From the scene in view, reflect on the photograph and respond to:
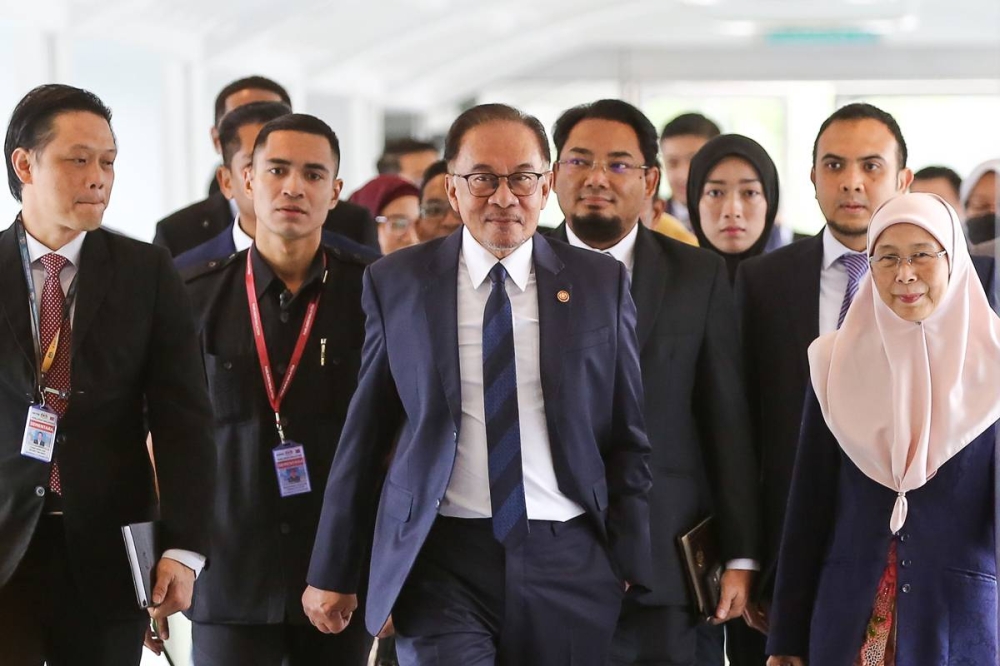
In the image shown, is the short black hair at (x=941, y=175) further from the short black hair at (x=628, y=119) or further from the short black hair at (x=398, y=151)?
the short black hair at (x=628, y=119)

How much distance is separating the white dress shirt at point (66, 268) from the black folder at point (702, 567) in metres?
1.33

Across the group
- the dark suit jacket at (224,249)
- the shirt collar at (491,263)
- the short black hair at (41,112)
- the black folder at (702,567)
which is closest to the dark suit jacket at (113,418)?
the short black hair at (41,112)

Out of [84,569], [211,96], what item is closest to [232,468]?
[84,569]

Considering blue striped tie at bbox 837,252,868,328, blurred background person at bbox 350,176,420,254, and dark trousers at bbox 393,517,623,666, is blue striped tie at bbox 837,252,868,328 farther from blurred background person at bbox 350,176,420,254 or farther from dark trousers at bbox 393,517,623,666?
blurred background person at bbox 350,176,420,254

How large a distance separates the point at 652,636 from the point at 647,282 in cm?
98

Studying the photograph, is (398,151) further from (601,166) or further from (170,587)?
(170,587)

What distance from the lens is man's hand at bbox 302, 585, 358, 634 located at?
4.16 m

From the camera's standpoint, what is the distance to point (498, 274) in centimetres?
404

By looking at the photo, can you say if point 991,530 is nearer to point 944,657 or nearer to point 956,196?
point 944,657

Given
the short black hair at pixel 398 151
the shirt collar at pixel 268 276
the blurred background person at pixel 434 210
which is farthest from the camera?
the short black hair at pixel 398 151

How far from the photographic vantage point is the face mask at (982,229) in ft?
24.0

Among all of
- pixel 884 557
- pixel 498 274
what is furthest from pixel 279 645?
pixel 884 557

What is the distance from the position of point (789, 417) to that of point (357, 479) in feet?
4.41

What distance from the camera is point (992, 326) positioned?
393 centimetres
